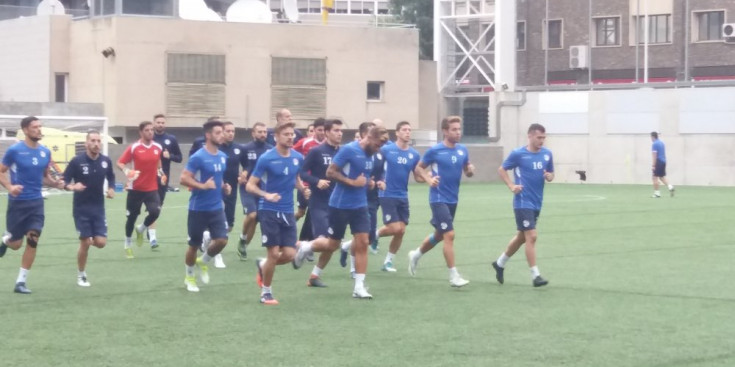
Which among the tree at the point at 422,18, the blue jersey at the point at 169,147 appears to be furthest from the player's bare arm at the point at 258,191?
the tree at the point at 422,18

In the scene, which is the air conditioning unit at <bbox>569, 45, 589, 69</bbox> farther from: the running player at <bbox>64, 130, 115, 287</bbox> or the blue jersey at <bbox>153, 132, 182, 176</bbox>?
the running player at <bbox>64, 130, 115, 287</bbox>

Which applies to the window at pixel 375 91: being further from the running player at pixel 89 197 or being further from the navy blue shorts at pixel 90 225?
the navy blue shorts at pixel 90 225

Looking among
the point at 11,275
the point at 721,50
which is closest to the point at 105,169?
the point at 11,275

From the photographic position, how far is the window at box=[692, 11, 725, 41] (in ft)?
184

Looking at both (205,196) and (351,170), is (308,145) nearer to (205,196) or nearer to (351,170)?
(205,196)

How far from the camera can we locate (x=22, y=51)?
5278cm

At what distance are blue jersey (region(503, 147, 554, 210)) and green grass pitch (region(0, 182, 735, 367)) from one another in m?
1.02

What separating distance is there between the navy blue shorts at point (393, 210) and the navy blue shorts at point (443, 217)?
1.48m

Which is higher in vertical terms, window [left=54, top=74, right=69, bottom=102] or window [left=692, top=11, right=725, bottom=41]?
window [left=692, top=11, right=725, bottom=41]

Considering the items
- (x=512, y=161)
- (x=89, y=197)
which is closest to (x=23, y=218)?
(x=89, y=197)

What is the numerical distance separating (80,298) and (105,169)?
89.9 inches

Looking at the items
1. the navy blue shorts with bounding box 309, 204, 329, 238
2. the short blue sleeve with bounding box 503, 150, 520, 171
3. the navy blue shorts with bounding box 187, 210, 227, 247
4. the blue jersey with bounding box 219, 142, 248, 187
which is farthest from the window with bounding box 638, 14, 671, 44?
the navy blue shorts with bounding box 187, 210, 227, 247

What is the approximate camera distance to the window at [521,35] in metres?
60.2

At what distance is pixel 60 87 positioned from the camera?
173 ft
